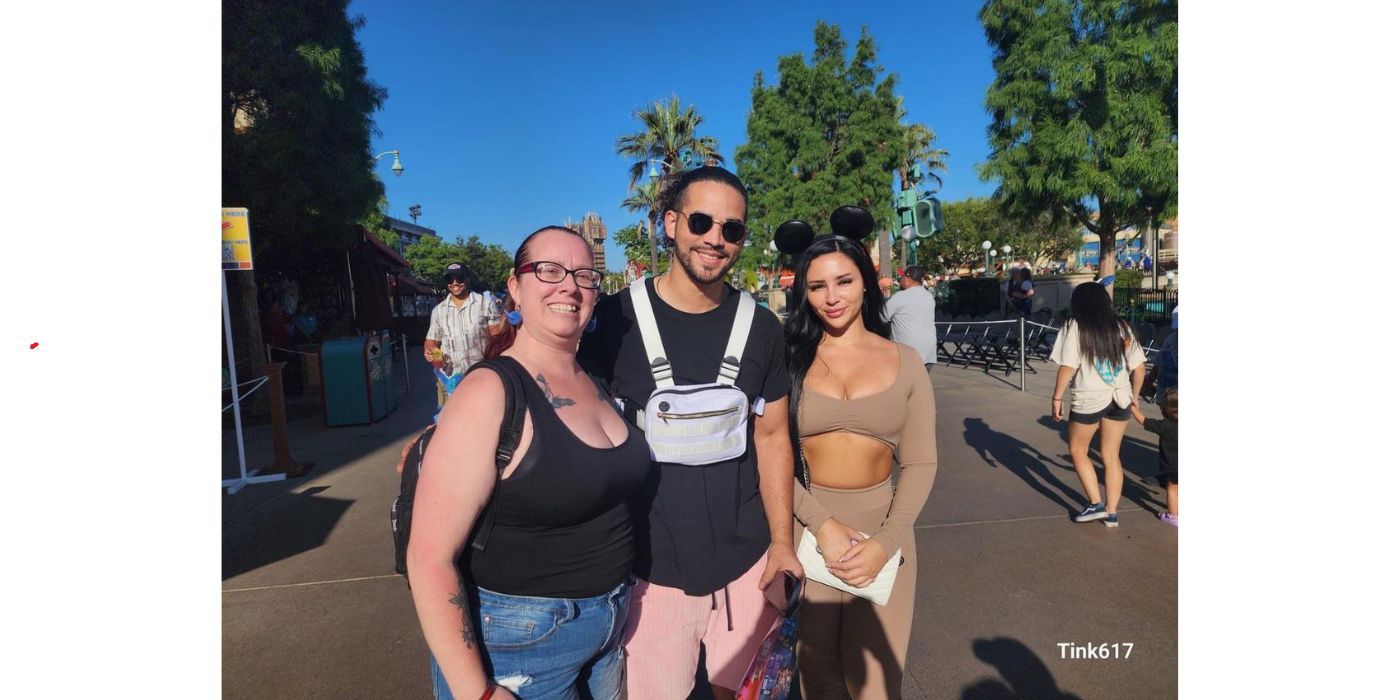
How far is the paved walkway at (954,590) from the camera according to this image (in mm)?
2916

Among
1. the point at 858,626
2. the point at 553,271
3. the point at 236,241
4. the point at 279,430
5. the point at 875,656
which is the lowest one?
the point at 875,656

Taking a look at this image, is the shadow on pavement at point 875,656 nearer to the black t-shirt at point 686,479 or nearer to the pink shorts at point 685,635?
the pink shorts at point 685,635

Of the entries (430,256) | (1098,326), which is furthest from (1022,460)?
(430,256)

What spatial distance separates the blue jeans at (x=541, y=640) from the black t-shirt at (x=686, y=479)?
9.8 inches

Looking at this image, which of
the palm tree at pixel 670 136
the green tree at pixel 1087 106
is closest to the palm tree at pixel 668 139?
the palm tree at pixel 670 136

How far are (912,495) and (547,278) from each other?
1436 mm

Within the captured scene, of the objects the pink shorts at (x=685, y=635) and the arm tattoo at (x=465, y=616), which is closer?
the arm tattoo at (x=465, y=616)

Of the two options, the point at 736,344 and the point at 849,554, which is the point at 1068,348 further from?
the point at 736,344

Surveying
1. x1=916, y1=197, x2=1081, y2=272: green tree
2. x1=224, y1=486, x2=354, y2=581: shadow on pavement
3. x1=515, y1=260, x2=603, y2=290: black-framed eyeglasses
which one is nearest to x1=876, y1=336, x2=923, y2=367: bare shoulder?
x1=515, y1=260, x2=603, y2=290: black-framed eyeglasses

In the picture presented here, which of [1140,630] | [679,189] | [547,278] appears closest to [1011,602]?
[1140,630]

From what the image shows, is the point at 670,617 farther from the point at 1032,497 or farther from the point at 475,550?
the point at 1032,497

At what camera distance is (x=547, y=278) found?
158cm

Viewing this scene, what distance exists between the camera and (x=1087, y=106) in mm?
13508

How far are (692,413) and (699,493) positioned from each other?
0.25 metres
